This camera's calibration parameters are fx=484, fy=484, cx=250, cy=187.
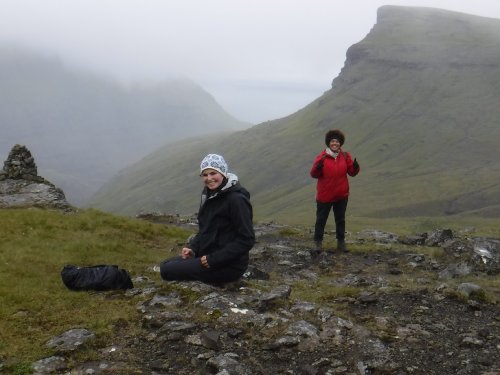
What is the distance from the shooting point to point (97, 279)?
13.5 m

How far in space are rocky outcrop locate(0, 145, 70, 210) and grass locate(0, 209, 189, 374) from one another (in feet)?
11.4

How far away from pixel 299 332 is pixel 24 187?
2602 centimetres

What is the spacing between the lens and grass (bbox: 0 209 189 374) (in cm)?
1097

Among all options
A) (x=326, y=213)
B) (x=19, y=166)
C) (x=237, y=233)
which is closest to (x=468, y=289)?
(x=237, y=233)

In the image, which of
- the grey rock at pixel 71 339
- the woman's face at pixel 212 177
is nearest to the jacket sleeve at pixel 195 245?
the woman's face at pixel 212 177

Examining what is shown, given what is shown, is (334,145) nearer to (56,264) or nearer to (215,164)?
(215,164)

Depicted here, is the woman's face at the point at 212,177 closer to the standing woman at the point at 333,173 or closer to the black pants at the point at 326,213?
the standing woman at the point at 333,173

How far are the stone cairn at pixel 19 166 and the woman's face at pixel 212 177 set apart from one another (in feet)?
79.5

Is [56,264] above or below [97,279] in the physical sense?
below

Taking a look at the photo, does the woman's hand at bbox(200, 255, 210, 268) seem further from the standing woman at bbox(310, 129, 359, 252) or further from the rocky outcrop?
the rocky outcrop

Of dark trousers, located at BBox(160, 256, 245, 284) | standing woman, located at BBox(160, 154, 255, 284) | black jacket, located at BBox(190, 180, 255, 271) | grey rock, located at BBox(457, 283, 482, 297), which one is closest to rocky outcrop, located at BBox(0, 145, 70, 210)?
dark trousers, located at BBox(160, 256, 245, 284)

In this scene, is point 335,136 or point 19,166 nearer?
point 335,136

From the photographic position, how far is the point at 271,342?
10.5 meters

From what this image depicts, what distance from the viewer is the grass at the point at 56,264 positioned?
36.0ft
